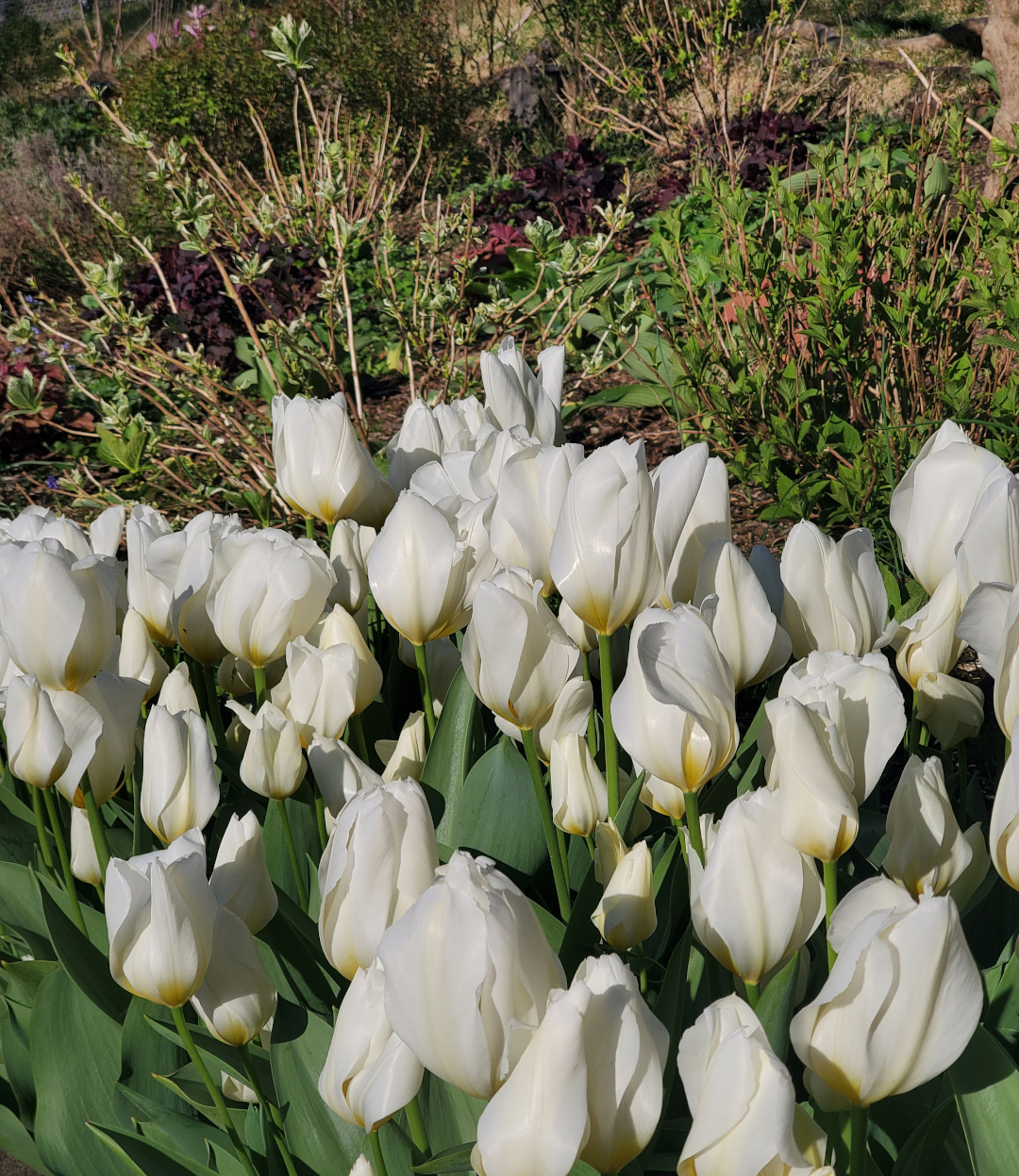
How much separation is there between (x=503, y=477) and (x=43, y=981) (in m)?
0.72

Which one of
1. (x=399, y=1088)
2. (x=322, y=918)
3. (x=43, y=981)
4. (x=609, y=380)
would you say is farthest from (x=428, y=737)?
(x=609, y=380)

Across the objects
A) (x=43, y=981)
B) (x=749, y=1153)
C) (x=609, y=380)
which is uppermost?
(x=749, y=1153)

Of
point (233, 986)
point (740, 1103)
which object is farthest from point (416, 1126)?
point (740, 1103)

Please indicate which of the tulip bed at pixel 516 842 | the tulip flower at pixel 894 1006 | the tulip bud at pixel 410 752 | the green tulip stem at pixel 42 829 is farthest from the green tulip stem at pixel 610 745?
the green tulip stem at pixel 42 829

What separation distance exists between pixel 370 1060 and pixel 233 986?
0.19 m

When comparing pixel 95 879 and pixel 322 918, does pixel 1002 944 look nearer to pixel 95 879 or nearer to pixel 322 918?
pixel 322 918

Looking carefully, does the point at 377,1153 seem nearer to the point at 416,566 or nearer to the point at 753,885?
the point at 753,885

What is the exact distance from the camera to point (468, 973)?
0.60 meters

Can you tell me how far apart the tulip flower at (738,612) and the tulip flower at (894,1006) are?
1.37 ft

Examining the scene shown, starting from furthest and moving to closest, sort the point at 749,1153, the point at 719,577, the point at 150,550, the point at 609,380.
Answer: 1. the point at 609,380
2. the point at 150,550
3. the point at 719,577
4. the point at 749,1153

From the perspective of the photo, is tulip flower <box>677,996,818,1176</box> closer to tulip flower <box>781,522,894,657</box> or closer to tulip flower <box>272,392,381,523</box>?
tulip flower <box>781,522,894,657</box>

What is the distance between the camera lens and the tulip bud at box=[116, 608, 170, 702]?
134 cm

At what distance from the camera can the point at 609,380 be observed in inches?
184

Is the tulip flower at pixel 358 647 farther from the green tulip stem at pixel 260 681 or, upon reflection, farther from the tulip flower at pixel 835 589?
the tulip flower at pixel 835 589
